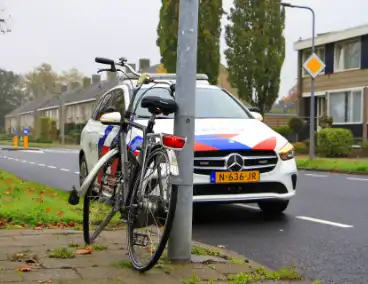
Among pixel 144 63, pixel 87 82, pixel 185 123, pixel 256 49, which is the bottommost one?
pixel 185 123

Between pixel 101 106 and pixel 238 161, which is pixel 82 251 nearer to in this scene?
pixel 238 161

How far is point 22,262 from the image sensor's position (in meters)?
4.58

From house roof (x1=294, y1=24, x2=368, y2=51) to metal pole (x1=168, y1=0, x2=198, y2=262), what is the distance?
96.4ft

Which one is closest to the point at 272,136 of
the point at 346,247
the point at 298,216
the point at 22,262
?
the point at 298,216

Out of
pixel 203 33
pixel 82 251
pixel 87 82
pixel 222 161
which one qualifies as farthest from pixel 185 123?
pixel 87 82

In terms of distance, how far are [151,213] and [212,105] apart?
4.19m

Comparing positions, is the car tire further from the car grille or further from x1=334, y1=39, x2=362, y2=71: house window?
x1=334, y1=39, x2=362, y2=71: house window

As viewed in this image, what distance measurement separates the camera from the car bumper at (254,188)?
703 cm

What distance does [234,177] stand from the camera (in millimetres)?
7094

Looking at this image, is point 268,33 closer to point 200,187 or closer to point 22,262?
point 200,187

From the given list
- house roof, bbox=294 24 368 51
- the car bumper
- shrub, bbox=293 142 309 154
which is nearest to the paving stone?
the car bumper

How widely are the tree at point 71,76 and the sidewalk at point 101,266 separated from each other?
102m

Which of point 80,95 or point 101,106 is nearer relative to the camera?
point 101,106

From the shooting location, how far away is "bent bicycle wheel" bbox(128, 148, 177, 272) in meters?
4.28
